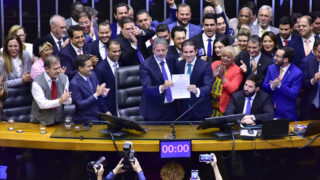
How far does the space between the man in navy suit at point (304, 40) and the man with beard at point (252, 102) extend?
1370mm

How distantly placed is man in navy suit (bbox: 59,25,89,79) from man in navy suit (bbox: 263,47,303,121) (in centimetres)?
215

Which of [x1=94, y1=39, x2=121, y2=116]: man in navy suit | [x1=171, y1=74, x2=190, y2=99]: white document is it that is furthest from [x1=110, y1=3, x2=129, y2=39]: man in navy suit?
[x1=171, y1=74, x2=190, y2=99]: white document

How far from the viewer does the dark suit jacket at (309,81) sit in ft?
23.3

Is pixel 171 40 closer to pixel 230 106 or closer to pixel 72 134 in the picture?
pixel 230 106

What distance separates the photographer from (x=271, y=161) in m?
5.86

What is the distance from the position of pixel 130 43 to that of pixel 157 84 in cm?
92

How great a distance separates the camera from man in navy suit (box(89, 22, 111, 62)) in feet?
23.9

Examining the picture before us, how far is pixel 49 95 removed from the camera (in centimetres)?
621

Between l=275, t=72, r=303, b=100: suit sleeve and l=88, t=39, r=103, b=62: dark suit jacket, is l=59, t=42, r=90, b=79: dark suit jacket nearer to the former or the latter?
l=88, t=39, r=103, b=62: dark suit jacket

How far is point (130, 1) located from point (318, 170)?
4072mm

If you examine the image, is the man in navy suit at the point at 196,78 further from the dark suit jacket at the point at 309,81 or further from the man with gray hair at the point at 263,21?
the man with gray hair at the point at 263,21

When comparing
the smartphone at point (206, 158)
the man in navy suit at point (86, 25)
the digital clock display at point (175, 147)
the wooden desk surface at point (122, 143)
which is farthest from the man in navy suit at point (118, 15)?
the smartphone at point (206, 158)

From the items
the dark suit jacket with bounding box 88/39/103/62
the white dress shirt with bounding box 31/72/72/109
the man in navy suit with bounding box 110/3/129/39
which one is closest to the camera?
the white dress shirt with bounding box 31/72/72/109

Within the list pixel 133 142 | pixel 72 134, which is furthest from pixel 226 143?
pixel 72 134
